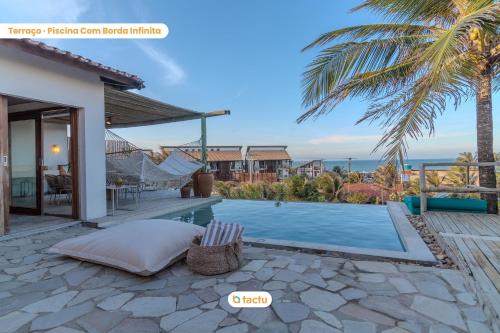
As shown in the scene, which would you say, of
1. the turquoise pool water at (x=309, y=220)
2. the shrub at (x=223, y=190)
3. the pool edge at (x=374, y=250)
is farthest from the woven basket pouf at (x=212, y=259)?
the shrub at (x=223, y=190)

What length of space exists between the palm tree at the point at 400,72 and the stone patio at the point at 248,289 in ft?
6.64

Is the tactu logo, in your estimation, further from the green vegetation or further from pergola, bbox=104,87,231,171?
the green vegetation

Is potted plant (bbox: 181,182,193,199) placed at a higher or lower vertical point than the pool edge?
higher

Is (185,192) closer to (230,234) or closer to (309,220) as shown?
(309,220)

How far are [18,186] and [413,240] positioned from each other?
7.24 meters

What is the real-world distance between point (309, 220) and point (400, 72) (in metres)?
3.24

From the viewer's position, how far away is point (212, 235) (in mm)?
3295

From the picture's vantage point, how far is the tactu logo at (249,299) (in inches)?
92.8

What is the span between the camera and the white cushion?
2898 millimetres

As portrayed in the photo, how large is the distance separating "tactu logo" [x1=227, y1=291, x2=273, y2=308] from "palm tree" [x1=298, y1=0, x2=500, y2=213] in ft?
8.93

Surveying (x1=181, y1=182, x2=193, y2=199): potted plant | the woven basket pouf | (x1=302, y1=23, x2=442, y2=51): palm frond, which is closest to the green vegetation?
(x1=181, y1=182, x2=193, y2=199): potted plant

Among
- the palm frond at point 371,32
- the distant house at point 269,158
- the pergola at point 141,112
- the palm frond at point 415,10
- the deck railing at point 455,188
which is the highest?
the palm frond at point 415,10

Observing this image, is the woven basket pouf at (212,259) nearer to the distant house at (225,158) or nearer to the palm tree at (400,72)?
the palm tree at (400,72)

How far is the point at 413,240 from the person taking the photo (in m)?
3.95
